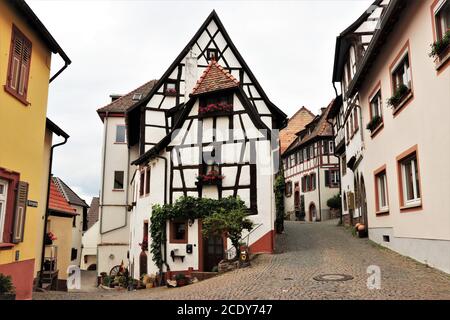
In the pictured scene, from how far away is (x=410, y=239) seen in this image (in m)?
11.7

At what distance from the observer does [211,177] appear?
1706 centimetres

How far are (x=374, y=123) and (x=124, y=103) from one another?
19646 millimetres

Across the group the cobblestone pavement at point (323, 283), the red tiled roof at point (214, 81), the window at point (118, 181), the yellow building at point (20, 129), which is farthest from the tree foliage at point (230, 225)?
the window at point (118, 181)

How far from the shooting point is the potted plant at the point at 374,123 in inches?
561

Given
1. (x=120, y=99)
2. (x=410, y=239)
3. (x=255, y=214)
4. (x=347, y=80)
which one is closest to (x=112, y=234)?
(x=120, y=99)

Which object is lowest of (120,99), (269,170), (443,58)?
(269,170)

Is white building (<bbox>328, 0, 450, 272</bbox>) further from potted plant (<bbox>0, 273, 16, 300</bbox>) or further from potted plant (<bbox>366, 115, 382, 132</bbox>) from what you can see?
potted plant (<bbox>0, 273, 16, 300</bbox>)

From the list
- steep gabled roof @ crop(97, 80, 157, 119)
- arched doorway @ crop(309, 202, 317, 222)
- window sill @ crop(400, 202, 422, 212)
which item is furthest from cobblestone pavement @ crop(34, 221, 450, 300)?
arched doorway @ crop(309, 202, 317, 222)

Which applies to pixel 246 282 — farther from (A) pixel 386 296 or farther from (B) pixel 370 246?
(B) pixel 370 246

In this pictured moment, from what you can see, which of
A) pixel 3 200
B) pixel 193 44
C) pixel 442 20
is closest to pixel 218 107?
pixel 193 44

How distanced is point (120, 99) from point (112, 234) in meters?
9.58

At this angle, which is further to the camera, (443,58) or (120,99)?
(120,99)

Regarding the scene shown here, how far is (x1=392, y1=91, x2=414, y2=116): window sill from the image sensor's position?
11.0 m

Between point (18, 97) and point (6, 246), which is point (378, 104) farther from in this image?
point (6, 246)
